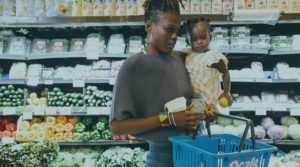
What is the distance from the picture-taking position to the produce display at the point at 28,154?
8.80ft

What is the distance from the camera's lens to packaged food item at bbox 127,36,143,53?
402cm

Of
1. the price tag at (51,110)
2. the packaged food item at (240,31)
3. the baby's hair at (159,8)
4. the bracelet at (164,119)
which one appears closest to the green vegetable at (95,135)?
the price tag at (51,110)

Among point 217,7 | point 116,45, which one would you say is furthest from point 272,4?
point 116,45

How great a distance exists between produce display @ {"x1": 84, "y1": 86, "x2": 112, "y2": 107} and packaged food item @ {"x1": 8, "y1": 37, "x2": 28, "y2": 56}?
917 mm

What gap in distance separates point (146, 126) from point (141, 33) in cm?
315

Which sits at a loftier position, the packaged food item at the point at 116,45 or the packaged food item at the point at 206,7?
the packaged food item at the point at 206,7

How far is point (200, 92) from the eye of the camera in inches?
63.9

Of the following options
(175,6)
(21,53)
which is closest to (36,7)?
(21,53)

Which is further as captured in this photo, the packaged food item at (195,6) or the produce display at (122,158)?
the packaged food item at (195,6)

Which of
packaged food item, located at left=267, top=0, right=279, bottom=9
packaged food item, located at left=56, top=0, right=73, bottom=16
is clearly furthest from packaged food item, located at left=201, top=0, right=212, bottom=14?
packaged food item, located at left=56, top=0, right=73, bottom=16

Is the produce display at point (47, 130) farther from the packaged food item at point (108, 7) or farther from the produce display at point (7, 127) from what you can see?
the packaged food item at point (108, 7)

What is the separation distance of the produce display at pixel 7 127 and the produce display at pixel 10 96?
1.01 feet

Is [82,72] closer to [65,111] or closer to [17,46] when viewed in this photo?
[65,111]

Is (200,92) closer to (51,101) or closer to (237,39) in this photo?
(237,39)
